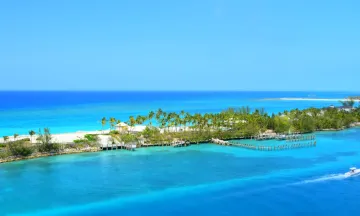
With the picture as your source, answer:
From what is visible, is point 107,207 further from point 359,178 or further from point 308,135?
point 308,135

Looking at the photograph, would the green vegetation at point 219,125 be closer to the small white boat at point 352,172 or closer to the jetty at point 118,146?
the jetty at point 118,146

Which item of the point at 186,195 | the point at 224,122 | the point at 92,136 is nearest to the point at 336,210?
the point at 186,195

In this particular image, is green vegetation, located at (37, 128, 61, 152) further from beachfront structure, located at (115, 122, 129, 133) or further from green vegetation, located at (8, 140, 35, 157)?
beachfront structure, located at (115, 122, 129, 133)

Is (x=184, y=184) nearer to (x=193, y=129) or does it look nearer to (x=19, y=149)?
(x=19, y=149)

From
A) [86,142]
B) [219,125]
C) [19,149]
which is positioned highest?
[219,125]

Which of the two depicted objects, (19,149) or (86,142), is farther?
(86,142)

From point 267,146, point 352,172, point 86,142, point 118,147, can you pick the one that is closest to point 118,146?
point 118,147

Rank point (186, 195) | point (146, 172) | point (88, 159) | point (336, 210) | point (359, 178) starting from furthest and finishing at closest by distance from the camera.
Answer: point (88, 159) < point (146, 172) < point (359, 178) < point (186, 195) < point (336, 210)

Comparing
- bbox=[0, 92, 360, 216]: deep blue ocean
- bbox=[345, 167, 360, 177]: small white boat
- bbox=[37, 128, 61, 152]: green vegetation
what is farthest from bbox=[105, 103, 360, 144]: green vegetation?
bbox=[345, 167, 360, 177]: small white boat

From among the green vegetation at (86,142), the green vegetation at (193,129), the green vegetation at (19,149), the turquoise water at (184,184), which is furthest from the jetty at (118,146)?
the green vegetation at (19,149)
